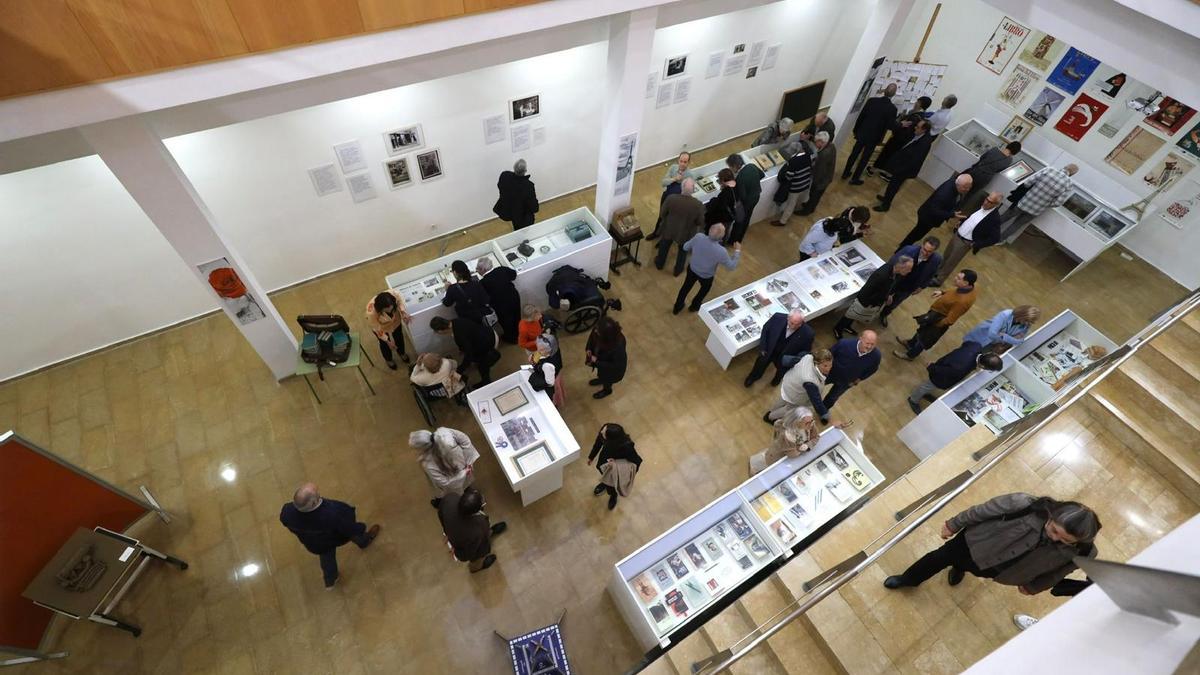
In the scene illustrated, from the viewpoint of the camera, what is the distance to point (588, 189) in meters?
9.70

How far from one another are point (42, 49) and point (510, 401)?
14.3ft

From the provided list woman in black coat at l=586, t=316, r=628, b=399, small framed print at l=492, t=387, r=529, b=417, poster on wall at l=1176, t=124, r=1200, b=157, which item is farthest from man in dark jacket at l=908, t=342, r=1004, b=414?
poster on wall at l=1176, t=124, r=1200, b=157

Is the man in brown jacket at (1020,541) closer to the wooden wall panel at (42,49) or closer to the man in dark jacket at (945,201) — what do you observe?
the man in dark jacket at (945,201)

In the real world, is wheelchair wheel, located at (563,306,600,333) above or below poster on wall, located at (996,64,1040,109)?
below

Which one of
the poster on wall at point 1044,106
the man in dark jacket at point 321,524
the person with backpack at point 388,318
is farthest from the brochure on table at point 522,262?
the poster on wall at point 1044,106

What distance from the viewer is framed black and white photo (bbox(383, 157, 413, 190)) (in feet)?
24.2

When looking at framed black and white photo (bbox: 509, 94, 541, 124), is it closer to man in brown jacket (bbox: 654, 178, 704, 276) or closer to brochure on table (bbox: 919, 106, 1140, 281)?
man in brown jacket (bbox: 654, 178, 704, 276)

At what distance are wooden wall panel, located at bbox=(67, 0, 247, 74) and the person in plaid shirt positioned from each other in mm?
10387

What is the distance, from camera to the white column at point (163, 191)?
4289 mm

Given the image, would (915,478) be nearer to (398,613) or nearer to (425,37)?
(398,613)

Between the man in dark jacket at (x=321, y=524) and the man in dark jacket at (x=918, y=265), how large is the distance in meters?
6.81

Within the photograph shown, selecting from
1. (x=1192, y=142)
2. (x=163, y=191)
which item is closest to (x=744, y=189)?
(x=1192, y=142)

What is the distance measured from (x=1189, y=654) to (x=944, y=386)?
5790 millimetres

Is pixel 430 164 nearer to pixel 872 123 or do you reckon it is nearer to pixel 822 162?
pixel 822 162
